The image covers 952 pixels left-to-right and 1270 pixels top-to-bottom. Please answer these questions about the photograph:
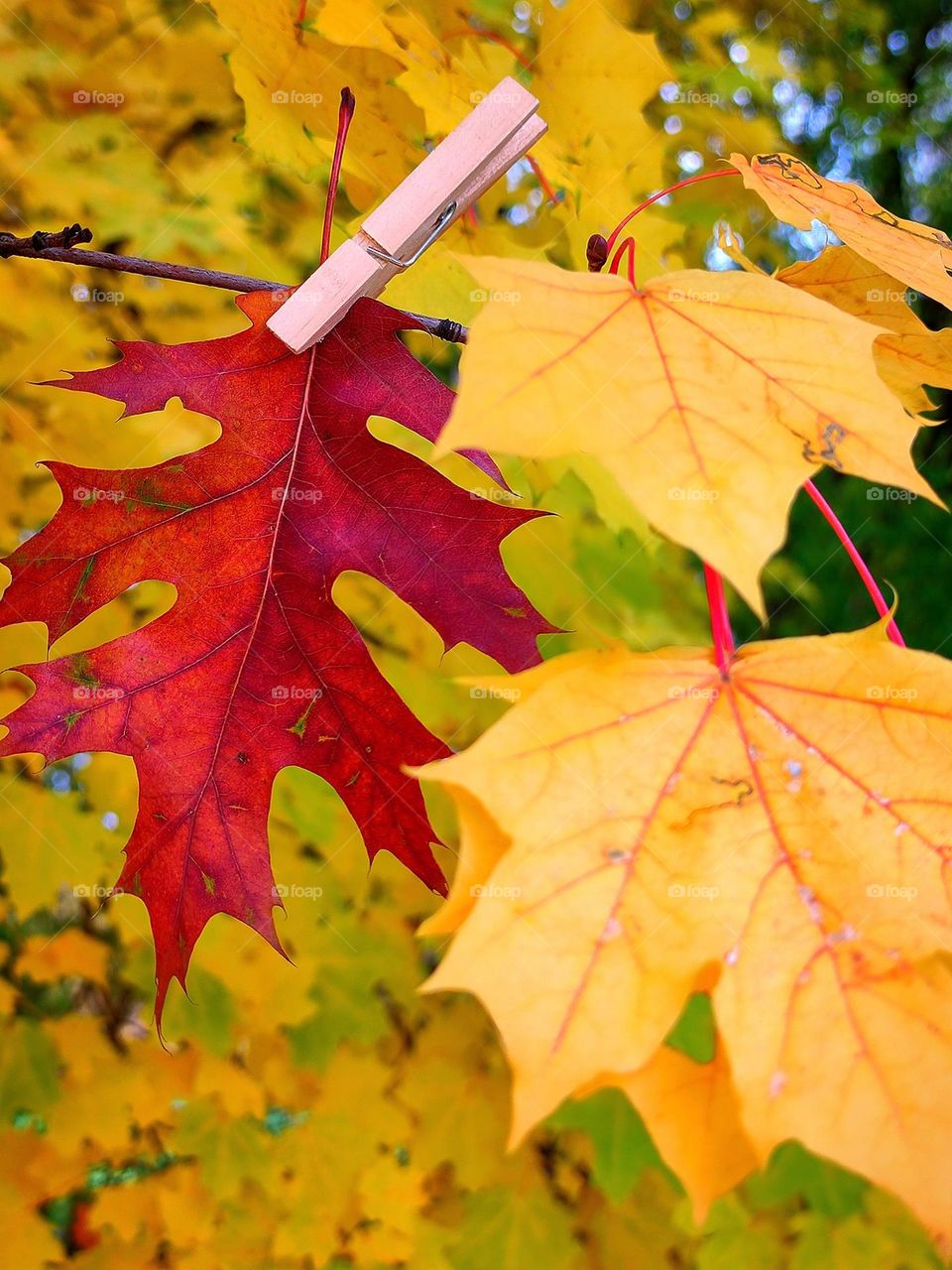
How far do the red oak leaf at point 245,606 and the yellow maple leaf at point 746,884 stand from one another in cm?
18

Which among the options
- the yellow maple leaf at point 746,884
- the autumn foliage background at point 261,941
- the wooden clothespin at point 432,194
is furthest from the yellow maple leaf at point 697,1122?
the autumn foliage background at point 261,941

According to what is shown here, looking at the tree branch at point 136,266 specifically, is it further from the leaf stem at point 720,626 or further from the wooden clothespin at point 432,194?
the leaf stem at point 720,626

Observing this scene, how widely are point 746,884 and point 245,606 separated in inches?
16.7

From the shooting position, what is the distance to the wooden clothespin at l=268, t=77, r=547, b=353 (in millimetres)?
672

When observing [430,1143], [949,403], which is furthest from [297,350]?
[949,403]

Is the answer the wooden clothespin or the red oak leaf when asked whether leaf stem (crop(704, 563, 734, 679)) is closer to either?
the red oak leaf

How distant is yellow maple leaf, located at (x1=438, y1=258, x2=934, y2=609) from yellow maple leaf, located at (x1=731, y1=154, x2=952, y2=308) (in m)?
0.17

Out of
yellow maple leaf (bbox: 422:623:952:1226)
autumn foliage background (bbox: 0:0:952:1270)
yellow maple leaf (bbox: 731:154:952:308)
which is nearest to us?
yellow maple leaf (bbox: 422:623:952:1226)

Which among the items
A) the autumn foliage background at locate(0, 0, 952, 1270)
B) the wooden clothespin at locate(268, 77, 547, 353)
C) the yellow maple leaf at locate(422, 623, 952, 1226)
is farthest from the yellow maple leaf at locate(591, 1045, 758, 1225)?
the autumn foliage background at locate(0, 0, 952, 1270)

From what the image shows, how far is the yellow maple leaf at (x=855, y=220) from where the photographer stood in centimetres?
73

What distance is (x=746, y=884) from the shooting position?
1.84 ft

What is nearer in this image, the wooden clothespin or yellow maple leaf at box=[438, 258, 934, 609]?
yellow maple leaf at box=[438, 258, 934, 609]

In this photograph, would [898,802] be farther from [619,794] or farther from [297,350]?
[297,350]

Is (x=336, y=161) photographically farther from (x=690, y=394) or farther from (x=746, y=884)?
(x=746, y=884)
